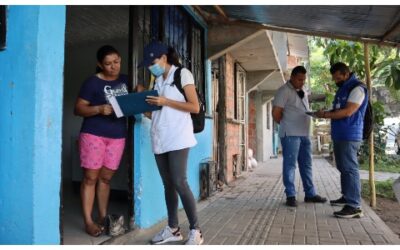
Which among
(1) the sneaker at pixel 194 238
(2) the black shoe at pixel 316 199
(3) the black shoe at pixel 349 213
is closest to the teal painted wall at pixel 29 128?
(1) the sneaker at pixel 194 238

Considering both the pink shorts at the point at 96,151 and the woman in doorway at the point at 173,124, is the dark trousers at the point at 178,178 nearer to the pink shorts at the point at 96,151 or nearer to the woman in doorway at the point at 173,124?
the woman in doorway at the point at 173,124

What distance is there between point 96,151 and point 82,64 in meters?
3.23

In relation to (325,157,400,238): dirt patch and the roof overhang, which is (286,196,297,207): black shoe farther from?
the roof overhang

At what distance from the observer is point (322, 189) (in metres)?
6.94

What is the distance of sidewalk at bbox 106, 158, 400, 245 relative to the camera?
11.8 ft

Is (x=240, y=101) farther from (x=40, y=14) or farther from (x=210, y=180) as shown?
(x=40, y=14)

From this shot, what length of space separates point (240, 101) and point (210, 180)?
4010 millimetres

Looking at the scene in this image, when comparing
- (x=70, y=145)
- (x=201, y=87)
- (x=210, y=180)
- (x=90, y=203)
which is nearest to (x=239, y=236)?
(x=90, y=203)

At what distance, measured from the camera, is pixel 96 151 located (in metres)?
3.33

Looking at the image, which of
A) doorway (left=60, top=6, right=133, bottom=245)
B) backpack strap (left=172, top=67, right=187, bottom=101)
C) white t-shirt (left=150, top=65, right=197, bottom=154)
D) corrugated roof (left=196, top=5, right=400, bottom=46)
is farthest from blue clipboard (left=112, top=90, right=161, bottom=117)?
corrugated roof (left=196, top=5, right=400, bottom=46)

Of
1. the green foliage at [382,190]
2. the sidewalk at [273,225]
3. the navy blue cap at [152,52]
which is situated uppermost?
the navy blue cap at [152,52]

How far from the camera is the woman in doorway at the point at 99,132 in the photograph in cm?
332

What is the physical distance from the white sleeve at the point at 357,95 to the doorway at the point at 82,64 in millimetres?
2876

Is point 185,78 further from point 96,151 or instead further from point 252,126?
point 252,126
